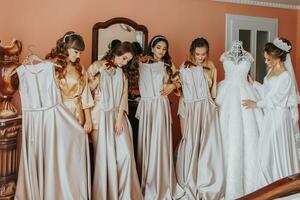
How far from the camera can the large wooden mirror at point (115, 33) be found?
337 cm

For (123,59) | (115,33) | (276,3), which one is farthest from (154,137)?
(276,3)

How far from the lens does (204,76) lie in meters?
3.18

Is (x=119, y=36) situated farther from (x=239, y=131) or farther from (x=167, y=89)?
(x=239, y=131)

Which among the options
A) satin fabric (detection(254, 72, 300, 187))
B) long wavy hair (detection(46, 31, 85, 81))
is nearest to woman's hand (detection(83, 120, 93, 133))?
long wavy hair (detection(46, 31, 85, 81))

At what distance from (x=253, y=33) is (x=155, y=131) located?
1949 mm

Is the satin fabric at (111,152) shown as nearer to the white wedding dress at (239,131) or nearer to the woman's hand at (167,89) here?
the woman's hand at (167,89)

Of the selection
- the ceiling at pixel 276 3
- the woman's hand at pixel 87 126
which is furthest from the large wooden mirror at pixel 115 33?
the ceiling at pixel 276 3

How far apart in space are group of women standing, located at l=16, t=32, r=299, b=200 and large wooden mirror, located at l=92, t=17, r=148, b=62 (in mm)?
397

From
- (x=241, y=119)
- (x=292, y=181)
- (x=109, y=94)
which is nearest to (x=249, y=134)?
(x=241, y=119)

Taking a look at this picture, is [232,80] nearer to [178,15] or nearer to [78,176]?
[178,15]

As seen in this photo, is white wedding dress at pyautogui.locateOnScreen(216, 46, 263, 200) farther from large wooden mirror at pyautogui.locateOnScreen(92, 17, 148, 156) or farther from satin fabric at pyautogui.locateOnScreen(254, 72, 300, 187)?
large wooden mirror at pyautogui.locateOnScreen(92, 17, 148, 156)

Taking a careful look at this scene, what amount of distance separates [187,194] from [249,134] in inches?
27.8

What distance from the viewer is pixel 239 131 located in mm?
3133

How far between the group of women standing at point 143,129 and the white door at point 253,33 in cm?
111
